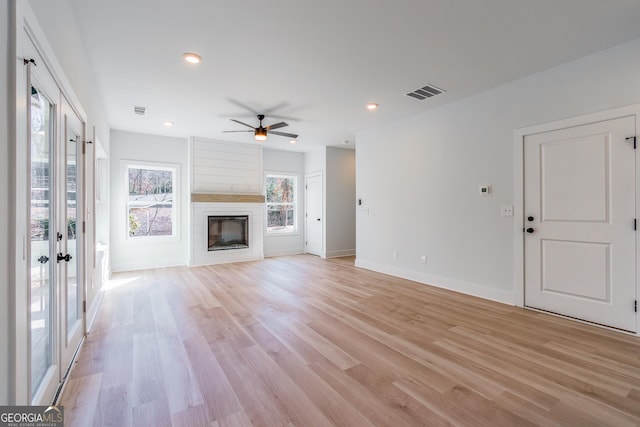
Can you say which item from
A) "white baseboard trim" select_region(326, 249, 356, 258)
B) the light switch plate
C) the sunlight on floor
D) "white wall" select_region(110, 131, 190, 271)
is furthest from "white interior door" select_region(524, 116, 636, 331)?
"white wall" select_region(110, 131, 190, 271)

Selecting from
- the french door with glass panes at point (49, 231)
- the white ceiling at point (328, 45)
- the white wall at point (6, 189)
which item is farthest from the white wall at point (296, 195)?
the white wall at point (6, 189)

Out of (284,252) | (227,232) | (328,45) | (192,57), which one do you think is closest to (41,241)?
(192,57)

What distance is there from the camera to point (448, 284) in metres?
4.41

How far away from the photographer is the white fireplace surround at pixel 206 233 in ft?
20.9

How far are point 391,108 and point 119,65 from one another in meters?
3.63

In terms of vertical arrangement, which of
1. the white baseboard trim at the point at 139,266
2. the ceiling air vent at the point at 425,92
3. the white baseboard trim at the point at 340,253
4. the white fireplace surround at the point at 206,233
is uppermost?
the ceiling air vent at the point at 425,92

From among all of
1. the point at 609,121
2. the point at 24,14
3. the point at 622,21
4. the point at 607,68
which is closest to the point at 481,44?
the point at 622,21

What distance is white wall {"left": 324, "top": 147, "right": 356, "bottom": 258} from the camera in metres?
7.32

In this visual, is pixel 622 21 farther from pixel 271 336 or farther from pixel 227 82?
pixel 271 336

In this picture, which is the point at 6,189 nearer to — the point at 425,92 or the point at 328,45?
the point at 328,45

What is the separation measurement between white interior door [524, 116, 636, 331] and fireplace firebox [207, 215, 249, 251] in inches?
219

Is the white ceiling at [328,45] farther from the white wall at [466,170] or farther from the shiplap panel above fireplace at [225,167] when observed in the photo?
the shiplap panel above fireplace at [225,167]

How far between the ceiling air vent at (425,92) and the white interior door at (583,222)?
1.28 metres

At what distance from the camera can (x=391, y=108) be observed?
462 centimetres
